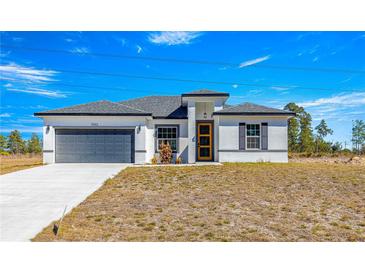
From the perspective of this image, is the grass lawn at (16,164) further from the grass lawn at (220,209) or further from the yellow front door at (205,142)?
the yellow front door at (205,142)

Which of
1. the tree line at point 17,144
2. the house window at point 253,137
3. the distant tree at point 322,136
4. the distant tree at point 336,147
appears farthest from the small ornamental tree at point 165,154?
the tree line at point 17,144

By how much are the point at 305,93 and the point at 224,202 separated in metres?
9.99

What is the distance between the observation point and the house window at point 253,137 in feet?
49.0

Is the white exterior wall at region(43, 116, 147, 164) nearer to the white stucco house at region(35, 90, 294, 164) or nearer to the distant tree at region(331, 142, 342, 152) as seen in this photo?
the white stucco house at region(35, 90, 294, 164)

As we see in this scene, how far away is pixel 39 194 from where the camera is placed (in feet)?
25.4

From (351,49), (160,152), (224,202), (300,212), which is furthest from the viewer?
(160,152)

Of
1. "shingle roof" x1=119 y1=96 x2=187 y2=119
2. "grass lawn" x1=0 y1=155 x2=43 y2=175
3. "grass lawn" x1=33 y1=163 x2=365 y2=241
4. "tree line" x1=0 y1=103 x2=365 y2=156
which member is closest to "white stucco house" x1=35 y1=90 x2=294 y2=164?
"shingle roof" x1=119 y1=96 x2=187 y2=119

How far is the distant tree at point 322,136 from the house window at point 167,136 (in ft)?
59.2

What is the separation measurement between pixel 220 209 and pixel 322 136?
83.3 ft

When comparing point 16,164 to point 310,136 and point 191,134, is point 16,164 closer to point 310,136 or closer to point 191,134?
point 191,134

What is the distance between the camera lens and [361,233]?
195 inches

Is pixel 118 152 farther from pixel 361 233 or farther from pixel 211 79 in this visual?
pixel 361 233
